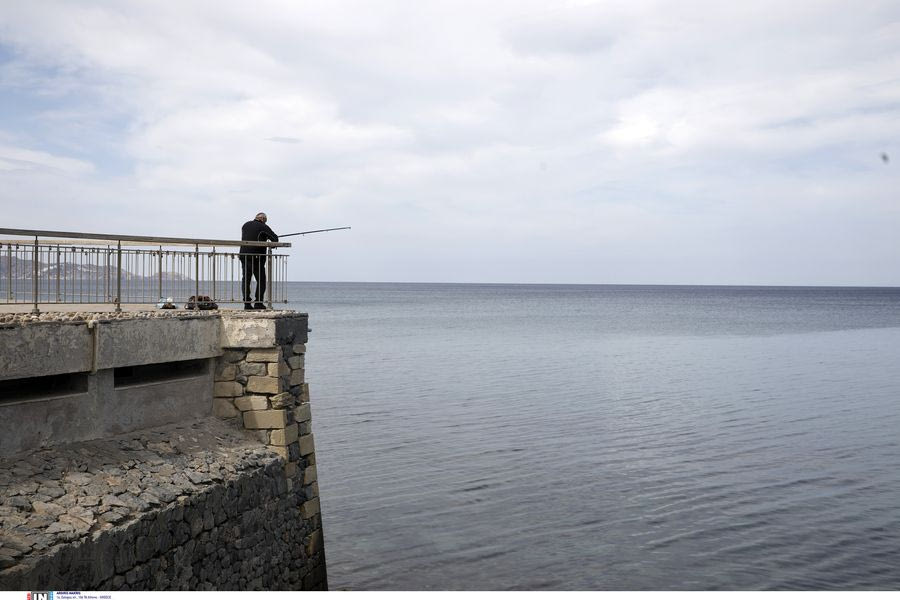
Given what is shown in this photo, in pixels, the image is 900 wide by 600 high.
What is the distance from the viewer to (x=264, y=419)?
1149 cm

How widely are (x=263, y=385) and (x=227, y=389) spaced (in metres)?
0.54

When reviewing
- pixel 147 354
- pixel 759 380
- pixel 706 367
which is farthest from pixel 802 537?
pixel 706 367

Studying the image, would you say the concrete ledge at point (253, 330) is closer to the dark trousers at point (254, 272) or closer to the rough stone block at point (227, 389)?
the rough stone block at point (227, 389)

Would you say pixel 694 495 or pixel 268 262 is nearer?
pixel 268 262

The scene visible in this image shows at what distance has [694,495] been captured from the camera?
56.9 ft

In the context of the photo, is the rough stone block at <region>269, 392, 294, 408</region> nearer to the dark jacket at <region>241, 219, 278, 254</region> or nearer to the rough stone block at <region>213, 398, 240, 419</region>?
the rough stone block at <region>213, 398, 240, 419</region>

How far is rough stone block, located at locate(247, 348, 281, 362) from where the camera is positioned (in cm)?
1158

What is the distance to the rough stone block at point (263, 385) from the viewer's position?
37.9 feet

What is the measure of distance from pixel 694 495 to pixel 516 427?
7.29 meters

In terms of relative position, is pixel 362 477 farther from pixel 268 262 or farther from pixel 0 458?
Result: pixel 0 458

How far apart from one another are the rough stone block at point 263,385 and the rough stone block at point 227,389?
5.7 inches

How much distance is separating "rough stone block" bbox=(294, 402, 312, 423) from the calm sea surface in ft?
8.65

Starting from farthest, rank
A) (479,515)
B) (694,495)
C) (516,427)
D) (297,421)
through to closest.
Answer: (516,427) < (694,495) < (479,515) < (297,421)

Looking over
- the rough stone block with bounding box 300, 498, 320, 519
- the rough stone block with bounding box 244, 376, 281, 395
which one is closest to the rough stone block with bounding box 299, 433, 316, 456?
the rough stone block with bounding box 300, 498, 320, 519
